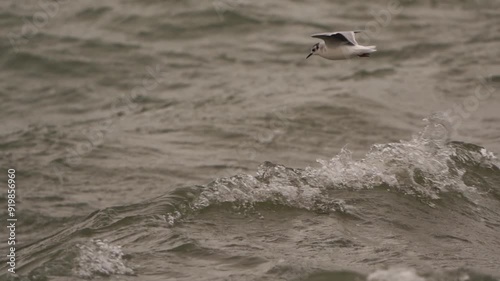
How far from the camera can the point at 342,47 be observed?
755 cm

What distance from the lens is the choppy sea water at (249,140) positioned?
A: 6824 millimetres

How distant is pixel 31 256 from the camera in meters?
7.30

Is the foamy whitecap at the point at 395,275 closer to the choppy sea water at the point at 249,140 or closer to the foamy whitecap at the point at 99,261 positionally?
the choppy sea water at the point at 249,140

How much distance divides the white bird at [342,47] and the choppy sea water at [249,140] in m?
1.20

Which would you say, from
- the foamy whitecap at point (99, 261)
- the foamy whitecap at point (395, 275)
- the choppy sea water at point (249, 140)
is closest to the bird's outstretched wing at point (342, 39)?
the choppy sea water at point (249, 140)

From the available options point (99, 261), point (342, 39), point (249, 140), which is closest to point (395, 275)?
point (99, 261)

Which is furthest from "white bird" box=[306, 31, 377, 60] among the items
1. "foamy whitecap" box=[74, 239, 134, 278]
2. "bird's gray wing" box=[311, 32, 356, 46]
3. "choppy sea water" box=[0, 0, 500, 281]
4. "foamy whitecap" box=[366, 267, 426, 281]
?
"foamy whitecap" box=[74, 239, 134, 278]

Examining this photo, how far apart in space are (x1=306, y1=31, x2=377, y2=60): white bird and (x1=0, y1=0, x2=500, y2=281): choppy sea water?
1198mm

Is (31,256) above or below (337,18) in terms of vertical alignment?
below

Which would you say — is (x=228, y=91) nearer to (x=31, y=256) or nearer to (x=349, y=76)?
(x=349, y=76)

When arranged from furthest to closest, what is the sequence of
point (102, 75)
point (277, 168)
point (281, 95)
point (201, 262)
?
point (102, 75)
point (281, 95)
point (277, 168)
point (201, 262)

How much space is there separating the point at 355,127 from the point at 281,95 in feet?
4.43

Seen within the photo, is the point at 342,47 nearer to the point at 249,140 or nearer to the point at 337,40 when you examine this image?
the point at 337,40

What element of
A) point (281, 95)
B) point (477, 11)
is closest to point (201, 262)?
point (281, 95)
